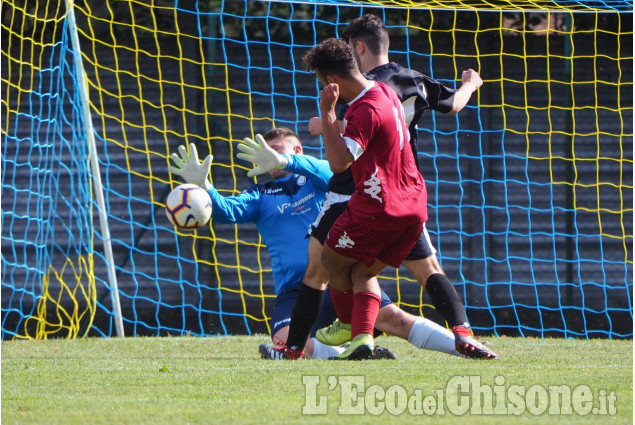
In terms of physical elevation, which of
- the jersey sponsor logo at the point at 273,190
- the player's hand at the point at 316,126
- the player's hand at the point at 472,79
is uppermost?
the player's hand at the point at 472,79

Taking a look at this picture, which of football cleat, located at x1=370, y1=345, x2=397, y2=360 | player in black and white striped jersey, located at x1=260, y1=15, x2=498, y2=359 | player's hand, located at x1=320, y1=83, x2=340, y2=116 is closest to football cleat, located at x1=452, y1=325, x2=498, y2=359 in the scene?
player in black and white striped jersey, located at x1=260, y1=15, x2=498, y2=359

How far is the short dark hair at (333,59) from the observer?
167 inches

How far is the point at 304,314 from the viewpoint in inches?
185

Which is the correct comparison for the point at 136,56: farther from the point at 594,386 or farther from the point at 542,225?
the point at 594,386

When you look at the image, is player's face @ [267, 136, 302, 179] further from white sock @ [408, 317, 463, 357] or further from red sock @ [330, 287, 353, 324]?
white sock @ [408, 317, 463, 357]

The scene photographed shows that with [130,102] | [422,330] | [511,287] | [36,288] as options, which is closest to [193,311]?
[36,288]

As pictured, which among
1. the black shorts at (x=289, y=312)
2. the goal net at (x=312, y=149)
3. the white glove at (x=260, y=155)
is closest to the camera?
the white glove at (x=260, y=155)

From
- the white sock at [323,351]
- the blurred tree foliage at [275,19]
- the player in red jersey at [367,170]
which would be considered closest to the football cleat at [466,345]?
the player in red jersey at [367,170]

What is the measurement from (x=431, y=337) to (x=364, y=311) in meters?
0.50

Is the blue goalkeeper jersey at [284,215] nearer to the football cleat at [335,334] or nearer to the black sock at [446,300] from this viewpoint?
the football cleat at [335,334]

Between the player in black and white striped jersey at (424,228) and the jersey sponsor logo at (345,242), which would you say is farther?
the player in black and white striped jersey at (424,228)

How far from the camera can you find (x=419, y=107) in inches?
194

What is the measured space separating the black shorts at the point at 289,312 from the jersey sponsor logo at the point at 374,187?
1126mm

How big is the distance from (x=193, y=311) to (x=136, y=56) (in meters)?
2.38
